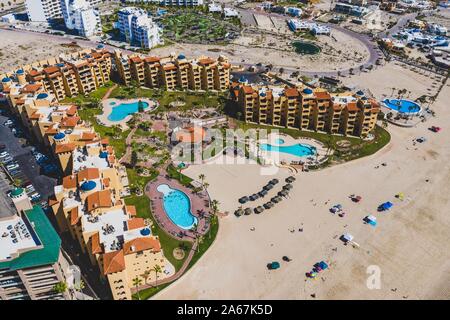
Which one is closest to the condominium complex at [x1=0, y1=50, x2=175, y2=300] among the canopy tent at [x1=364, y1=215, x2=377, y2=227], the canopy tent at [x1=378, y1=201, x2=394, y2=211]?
the canopy tent at [x1=364, y1=215, x2=377, y2=227]

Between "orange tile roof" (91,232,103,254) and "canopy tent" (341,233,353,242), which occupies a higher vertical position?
"orange tile roof" (91,232,103,254)

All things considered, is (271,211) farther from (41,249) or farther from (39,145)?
(39,145)

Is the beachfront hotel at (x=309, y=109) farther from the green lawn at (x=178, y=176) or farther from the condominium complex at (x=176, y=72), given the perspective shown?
the green lawn at (x=178, y=176)

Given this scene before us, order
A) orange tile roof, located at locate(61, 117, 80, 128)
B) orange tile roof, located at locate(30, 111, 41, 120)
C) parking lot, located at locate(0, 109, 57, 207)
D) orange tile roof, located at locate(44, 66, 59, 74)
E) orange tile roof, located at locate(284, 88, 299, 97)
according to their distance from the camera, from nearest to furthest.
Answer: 1. parking lot, located at locate(0, 109, 57, 207)
2. orange tile roof, located at locate(61, 117, 80, 128)
3. orange tile roof, located at locate(30, 111, 41, 120)
4. orange tile roof, located at locate(284, 88, 299, 97)
5. orange tile roof, located at locate(44, 66, 59, 74)

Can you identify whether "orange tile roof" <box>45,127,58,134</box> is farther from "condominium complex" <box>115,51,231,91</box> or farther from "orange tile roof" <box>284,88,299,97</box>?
"orange tile roof" <box>284,88,299,97</box>

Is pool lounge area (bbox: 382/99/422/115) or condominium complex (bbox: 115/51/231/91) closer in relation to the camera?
pool lounge area (bbox: 382/99/422/115)

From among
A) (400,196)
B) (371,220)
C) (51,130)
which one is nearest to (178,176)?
(51,130)

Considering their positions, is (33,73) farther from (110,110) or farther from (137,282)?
(137,282)
